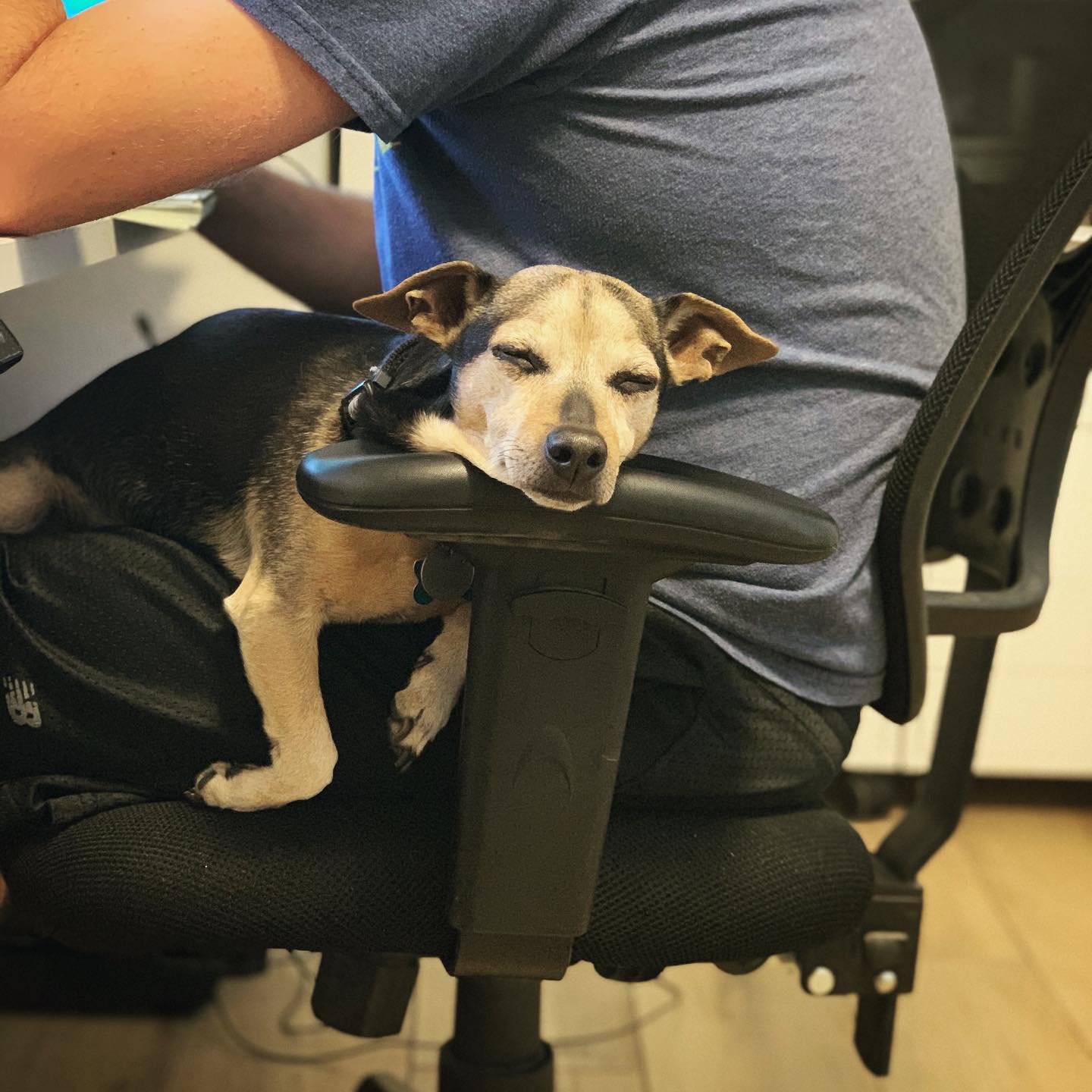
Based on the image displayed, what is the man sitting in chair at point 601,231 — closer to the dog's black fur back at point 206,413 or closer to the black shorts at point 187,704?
the black shorts at point 187,704

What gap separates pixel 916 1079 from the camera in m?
1.51

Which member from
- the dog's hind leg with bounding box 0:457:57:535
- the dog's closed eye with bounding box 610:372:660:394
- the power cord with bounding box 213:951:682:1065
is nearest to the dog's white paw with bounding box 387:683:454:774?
the dog's closed eye with bounding box 610:372:660:394

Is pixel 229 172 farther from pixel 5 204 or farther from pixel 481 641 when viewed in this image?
pixel 481 641

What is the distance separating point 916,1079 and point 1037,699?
811 millimetres

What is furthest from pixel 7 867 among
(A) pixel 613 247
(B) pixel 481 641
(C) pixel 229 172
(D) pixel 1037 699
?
(D) pixel 1037 699

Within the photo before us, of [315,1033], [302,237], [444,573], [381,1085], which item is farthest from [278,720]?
[315,1033]

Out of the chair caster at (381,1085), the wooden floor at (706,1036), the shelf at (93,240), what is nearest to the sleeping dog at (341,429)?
the shelf at (93,240)

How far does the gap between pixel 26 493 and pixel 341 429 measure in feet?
1.34

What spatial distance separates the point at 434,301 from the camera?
907mm

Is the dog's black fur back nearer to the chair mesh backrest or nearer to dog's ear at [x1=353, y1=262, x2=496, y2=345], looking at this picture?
dog's ear at [x1=353, y1=262, x2=496, y2=345]

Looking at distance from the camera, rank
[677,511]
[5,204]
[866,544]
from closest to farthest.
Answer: [677,511]
[5,204]
[866,544]

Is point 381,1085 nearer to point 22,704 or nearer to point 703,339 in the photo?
point 22,704

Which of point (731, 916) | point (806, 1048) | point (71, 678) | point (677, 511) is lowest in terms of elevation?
point (806, 1048)

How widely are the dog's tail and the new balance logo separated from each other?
40 cm
